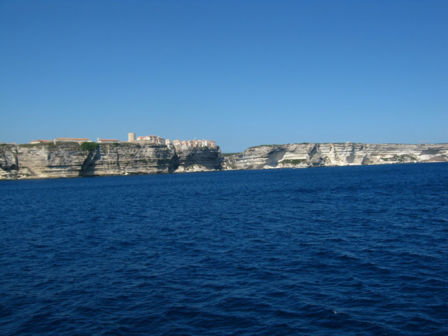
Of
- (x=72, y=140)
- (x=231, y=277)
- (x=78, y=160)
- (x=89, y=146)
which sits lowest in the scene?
(x=231, y=277)

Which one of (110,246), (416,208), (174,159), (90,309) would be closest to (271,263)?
(90,309)

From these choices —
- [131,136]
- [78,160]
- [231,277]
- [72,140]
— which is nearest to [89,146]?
[78,160]

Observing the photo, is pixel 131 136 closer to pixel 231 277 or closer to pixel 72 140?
pixel 72 140

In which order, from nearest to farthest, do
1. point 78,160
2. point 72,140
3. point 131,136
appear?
1. point 78,160
2. point 72,140
3. point 131,136

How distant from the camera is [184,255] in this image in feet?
63.3

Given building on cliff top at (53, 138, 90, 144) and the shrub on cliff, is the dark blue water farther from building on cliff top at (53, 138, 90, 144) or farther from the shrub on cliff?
building on cliff top at (53, 138, 90, 144)

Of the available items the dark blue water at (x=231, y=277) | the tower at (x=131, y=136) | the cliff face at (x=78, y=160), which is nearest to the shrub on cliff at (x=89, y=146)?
the cliff face at (x=78, y=160)

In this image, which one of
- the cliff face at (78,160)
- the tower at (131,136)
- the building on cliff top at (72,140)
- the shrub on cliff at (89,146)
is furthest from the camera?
the tower at (131,136)

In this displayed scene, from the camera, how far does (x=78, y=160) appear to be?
142m

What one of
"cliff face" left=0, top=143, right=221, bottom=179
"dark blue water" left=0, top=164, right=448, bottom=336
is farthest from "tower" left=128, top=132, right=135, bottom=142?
"dark blue water" left=0, top=164, right=448, bottom=336

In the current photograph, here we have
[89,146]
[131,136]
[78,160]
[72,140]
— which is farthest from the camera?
[131,136]

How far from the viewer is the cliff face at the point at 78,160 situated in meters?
135

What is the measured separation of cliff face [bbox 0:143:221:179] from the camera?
13538 cm

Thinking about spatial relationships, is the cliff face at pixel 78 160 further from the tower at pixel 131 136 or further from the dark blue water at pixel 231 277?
the dark blue water at pixel 231 277
